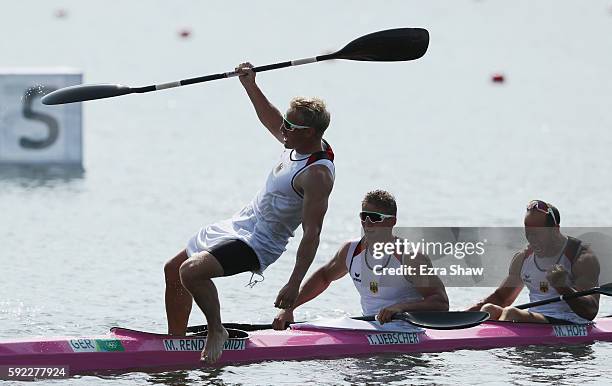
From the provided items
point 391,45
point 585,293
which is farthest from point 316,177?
point 585,293

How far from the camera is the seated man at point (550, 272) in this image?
11453 mm

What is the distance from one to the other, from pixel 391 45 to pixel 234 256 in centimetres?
239

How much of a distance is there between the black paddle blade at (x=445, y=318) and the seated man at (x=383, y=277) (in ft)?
0.13

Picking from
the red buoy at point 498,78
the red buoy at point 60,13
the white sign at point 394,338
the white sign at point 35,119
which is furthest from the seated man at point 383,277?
the red buoy at point 60,13

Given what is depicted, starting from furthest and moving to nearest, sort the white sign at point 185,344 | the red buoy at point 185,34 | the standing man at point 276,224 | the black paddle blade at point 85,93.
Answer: the red buoy at point 185,34 → the black paddle blade at point 85,93 → the white sign at point 185,344 → the standing man at point 276,224

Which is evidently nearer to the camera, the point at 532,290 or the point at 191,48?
the point at 532,290

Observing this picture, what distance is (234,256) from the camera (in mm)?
9930

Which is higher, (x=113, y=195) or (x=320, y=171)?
(x=113, y=195)

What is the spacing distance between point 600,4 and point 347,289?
128ft

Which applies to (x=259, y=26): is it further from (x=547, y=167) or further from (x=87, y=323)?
(x=87, y=323)

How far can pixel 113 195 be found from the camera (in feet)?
65.3

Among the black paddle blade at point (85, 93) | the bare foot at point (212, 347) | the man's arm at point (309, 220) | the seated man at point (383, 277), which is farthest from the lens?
the black paddle blade at point (85, 93)

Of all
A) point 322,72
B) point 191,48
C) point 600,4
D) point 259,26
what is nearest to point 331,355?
point 322,72

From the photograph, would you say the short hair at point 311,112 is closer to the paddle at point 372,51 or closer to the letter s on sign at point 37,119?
the paddle at point 372,51
